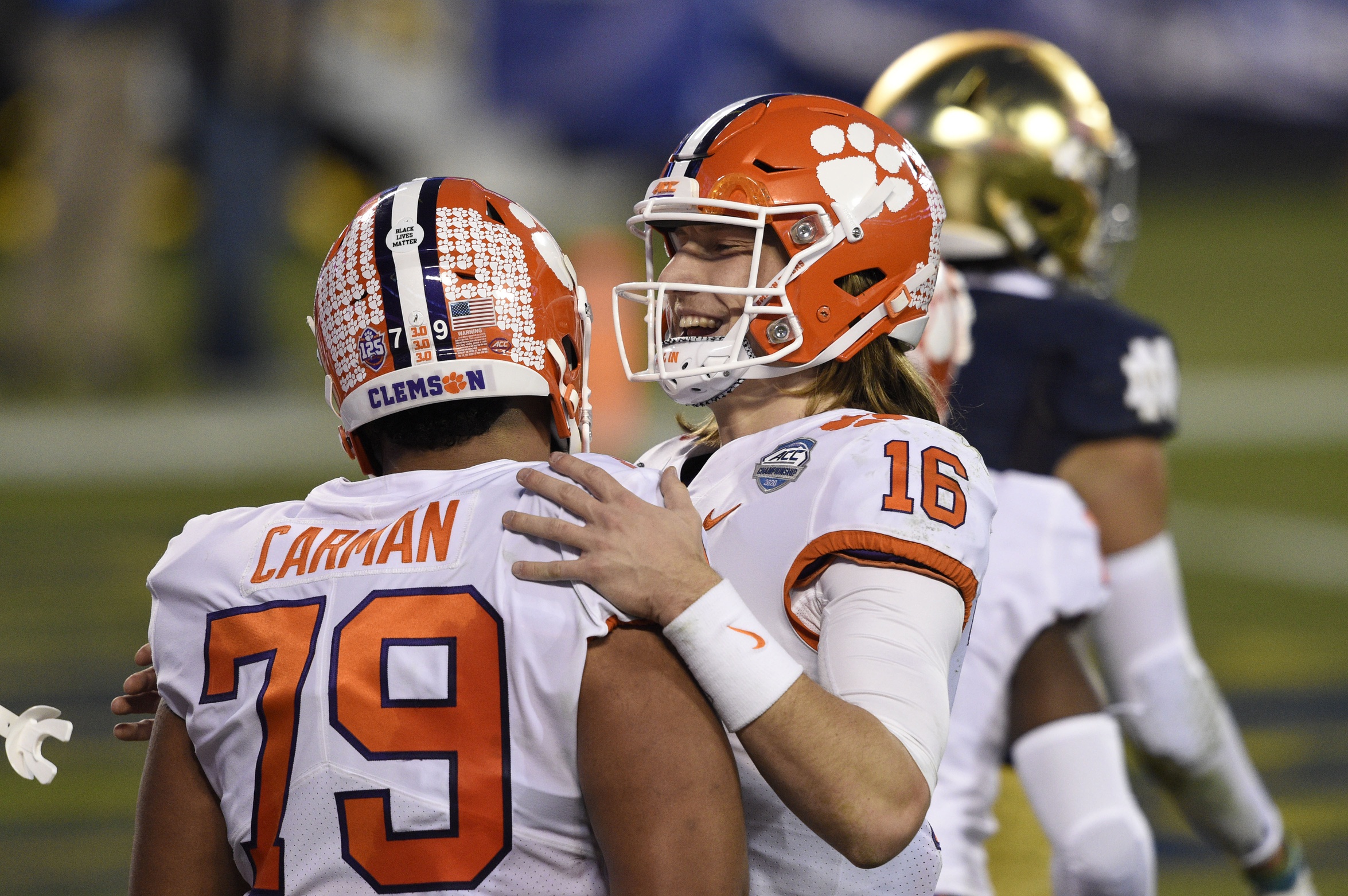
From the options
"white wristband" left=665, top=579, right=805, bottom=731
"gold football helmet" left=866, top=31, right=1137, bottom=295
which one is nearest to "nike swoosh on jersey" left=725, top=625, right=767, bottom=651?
"white wristband" left=665, top=579, right=805, bottom=731

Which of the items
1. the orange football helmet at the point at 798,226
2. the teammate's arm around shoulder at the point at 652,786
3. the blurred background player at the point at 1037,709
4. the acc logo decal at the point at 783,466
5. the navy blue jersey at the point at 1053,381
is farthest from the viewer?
the navy blue jersey at the point at 1053,381

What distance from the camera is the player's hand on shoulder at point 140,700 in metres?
2.39

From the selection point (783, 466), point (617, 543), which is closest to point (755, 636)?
point (617, 543)

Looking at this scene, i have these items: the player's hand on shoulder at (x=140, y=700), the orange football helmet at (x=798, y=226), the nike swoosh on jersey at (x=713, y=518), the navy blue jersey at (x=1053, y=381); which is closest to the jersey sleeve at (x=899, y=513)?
the nike swoosh on jersey at (x=713, y=518)

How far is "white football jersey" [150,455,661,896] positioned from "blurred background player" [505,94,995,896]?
0.08 metres

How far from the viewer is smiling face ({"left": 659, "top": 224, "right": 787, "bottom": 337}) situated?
8.40 ft

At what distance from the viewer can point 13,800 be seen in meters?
5.66

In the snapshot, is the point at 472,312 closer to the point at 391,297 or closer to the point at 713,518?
the point at 391,297

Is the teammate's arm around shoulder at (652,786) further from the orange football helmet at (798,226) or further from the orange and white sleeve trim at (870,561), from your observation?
the orange football helmet at (798,226)

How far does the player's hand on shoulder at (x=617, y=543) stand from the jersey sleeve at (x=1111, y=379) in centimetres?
173

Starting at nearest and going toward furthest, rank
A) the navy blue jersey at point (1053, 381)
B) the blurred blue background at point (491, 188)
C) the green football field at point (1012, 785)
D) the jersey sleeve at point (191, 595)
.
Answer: the jersey sleeve at point (191, 595)
the navy blue jersey at point (1053, 381)
the green football field at point (1012, 785)
the blurred blue background at point (491, 188)

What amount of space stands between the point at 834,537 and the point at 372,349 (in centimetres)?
66

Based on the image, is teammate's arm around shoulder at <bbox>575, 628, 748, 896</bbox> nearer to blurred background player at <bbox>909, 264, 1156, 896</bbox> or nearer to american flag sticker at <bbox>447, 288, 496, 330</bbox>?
Result: american flag sticker at <bbox>447, 288, 496, 330</bbox>

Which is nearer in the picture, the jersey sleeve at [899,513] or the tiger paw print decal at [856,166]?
the jersey sleeve at [899,513]
